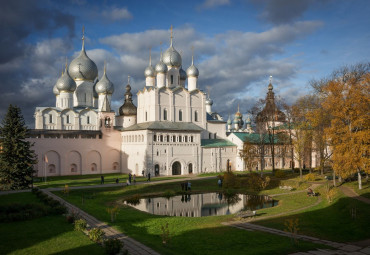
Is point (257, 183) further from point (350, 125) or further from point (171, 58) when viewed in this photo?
point (171, 58)

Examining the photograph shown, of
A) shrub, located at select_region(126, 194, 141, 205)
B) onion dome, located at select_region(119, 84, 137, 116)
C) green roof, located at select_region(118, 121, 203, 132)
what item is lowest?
shrub, located at select_region(126, 194, 141, 205)

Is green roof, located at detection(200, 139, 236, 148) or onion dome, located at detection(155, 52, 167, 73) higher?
onion dome, located at detection(155, 52, 167, 73)

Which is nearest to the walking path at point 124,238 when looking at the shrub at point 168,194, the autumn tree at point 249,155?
the shrub at point 168,194

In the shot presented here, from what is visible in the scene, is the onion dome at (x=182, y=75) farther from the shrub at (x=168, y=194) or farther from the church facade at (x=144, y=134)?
the shrub at (x=168, y=194)

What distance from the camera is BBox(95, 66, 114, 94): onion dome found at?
52438 mm

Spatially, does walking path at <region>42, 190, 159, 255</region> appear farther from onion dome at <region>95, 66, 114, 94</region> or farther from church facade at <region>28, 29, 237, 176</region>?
onion dome at <region>95, 66, 114, 94</region>

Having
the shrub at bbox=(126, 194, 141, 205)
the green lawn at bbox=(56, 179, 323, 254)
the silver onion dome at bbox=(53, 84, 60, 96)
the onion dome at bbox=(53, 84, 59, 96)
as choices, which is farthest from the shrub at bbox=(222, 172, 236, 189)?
the onion dome at bbox=(53, 84, 59, 96)

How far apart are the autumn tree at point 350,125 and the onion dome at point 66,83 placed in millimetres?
38561

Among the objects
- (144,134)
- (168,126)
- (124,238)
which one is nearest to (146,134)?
(144,134)

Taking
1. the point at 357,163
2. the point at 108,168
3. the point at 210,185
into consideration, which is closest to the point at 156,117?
the point at 108,168

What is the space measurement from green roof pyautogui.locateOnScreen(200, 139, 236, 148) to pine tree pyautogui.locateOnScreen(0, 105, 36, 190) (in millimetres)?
21634

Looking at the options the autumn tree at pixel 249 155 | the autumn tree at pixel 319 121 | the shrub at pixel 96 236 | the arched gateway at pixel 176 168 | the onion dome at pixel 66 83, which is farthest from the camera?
the onion dome at pixel 66 83

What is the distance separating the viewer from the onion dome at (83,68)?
170ft

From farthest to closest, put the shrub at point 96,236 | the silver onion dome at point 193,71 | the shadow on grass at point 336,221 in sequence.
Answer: the silver onion dome at point 193,71 < the shadow on grass at point 336,221 < the shrub at point 96,236
